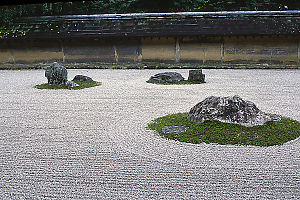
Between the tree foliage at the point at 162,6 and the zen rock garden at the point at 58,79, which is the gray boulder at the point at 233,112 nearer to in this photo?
the zen rock garden at the point at 58,79

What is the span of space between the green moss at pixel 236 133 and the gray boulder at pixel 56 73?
496 centimetres

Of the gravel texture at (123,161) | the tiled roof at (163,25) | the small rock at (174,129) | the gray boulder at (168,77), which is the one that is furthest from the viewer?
the tiled roof at (163,25)

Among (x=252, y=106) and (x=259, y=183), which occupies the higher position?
(x=252, y=106)

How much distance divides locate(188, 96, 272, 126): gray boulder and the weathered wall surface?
10.7 meters

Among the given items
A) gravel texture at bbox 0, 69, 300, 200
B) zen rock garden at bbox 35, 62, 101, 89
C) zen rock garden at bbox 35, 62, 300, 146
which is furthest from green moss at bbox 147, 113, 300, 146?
zen rock garden at bbox 35, 62, 101, 89

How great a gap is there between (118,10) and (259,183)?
874 inches

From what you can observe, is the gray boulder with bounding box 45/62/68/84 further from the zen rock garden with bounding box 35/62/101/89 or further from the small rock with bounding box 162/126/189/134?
the small rock with bounding box 162/126/189/134

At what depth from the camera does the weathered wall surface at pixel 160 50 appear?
554 inches

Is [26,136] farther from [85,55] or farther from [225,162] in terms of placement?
[85,55]

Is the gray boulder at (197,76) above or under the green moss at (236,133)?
above

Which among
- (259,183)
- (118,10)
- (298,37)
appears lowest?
(259,183)

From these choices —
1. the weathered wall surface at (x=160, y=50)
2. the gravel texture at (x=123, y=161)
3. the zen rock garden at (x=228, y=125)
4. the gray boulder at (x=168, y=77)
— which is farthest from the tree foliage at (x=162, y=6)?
the zen rock garden at (x=228, y=125)

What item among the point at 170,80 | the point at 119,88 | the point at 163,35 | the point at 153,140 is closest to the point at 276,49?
the point at 163,35

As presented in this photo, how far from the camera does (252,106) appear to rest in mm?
4152
